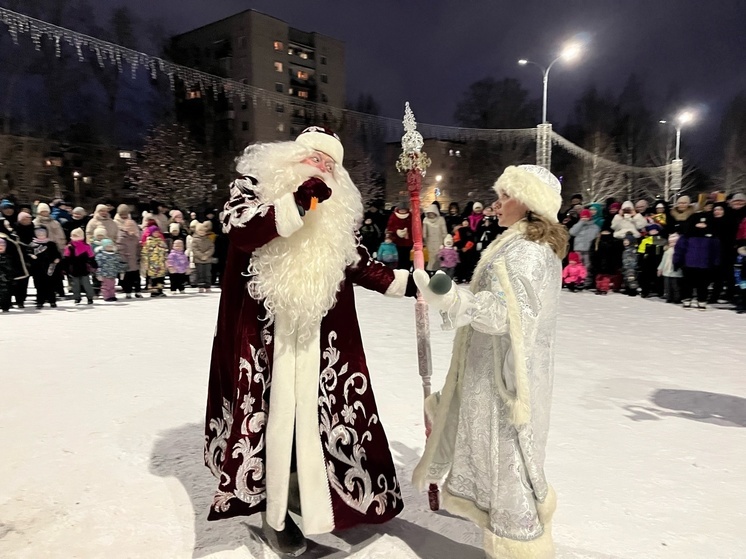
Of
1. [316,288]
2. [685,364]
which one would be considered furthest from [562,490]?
[685,364]

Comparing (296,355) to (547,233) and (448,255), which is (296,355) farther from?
(448,255)

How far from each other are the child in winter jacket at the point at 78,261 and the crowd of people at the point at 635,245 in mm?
5618

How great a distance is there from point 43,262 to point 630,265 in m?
10.7

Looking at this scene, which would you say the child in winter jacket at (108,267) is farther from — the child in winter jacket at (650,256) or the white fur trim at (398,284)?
the child in winter jacket at (650,256)

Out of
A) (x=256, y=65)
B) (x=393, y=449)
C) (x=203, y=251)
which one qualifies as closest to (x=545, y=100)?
(x=203, y=251)

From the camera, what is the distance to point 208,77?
10602 mm

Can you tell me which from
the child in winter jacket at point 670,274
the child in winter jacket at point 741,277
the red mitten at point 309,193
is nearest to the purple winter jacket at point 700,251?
the child in winter jacket at point 670,274

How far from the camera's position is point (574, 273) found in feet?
30.2

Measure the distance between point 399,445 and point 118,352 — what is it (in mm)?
3973

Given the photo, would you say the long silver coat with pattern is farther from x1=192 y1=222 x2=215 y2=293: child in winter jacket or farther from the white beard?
x1=192 y1=222 x2=215 y2=293: child in winter jacket

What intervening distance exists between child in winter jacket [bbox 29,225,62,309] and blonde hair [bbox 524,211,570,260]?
29.9 ft

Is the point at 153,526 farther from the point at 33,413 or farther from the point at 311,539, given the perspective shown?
the point at 33,413

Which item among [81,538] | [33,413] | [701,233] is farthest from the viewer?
[701,233]

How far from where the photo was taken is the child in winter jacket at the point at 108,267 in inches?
366
